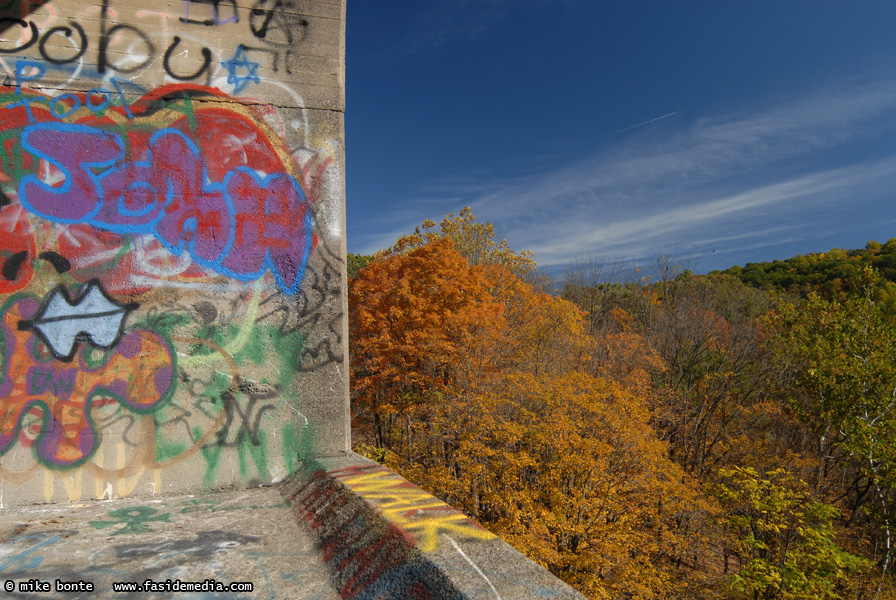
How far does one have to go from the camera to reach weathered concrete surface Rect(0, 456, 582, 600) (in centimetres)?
195

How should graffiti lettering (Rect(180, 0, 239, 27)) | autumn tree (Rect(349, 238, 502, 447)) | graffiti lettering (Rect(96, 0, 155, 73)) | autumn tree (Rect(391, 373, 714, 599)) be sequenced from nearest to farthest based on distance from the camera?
graffiti lettering (Rect(96, 0, 155, 73)), graffiti lettering (Rect(180, 0, 239, 27)), autumn tree (Rect(391, 373, 714, 599)), autumn tree (Rect(349, 238, 502, 447))

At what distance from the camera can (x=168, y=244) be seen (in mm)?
3439

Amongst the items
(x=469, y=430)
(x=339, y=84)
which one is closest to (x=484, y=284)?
(x=469, y=430)

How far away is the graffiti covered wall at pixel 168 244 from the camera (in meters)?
3.26

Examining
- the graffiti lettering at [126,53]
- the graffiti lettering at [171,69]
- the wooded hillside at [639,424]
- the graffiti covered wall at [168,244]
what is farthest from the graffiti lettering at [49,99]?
the wooded hillside at [639,424]

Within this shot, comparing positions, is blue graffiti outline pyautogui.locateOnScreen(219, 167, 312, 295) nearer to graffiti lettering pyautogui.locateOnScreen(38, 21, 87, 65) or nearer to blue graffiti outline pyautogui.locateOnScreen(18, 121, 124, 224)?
blue graffiti outline pyautogui.locateOnScreen(18, 121, 124, 224)

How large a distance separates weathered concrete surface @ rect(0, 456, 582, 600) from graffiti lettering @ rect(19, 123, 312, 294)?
147 centimetres

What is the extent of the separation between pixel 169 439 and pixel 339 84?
271 centimetres

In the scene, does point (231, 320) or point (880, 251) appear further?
point (880, 251)

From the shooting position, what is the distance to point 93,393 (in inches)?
130

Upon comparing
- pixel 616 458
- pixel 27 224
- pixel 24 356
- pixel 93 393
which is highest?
pixel 27 224

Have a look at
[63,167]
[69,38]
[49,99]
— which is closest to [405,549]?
[63,167]

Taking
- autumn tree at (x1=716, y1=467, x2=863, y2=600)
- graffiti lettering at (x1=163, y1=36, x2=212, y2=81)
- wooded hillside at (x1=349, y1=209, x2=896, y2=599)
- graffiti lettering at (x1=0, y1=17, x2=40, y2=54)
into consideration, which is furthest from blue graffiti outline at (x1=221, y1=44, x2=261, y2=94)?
autumn tree at (x1=716, y1=467, x2=863, y2=600)

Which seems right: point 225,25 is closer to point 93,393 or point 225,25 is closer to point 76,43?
point 76,43
